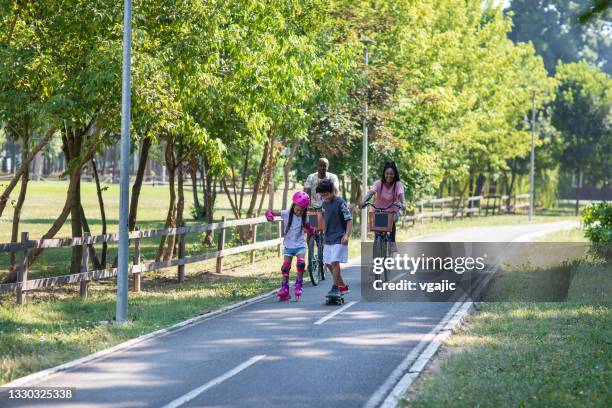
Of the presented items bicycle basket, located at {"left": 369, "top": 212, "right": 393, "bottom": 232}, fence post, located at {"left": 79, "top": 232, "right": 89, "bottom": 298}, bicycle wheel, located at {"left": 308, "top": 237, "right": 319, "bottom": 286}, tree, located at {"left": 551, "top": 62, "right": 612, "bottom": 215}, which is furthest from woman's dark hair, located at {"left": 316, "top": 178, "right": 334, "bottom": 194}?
tree, located at {"left": 551, "top": 62, "right": 612, "bottom": 215}

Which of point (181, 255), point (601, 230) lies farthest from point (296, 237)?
point (601, 230)

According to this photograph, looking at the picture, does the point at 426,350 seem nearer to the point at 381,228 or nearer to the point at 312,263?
the point at 381,228

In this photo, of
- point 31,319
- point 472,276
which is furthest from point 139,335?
point 472,276

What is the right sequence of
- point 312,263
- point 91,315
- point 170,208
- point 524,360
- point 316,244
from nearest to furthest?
point 524,360 < point 91,315 < point 312,263 < point 316,244 < point 170,208

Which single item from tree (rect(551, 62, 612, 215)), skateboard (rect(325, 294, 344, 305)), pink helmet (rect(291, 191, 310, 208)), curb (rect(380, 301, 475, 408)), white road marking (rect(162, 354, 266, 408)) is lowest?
white road marking (rect(162, 354, 266, 408))

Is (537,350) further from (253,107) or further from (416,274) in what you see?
(253,107)

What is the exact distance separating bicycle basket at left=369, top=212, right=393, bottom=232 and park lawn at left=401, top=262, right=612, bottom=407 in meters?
2.30

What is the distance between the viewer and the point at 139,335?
39.0 feet

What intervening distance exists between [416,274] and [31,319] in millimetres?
8148

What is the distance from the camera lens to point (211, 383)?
8.96m

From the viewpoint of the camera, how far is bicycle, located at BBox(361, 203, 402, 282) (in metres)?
15.9

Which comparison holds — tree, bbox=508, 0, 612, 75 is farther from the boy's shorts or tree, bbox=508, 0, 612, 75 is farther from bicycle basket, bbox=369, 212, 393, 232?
the boy's shorts

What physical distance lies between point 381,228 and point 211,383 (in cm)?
741

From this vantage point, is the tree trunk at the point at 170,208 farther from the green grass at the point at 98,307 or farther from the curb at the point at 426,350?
the curb at the point at 426,350
